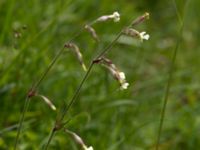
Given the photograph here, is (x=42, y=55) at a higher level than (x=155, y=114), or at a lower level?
higher

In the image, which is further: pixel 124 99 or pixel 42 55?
pixel 124 99

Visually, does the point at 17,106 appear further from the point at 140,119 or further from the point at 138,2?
the point at 138,2

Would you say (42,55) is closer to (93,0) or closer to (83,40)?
(83,40)

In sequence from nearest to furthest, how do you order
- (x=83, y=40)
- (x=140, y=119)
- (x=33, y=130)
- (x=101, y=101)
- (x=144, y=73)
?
1. (x=33, y=130)
2. (x=101, y=101)
3. (x=140, y=119)
4. (x=83, y=40)
5. (x=144, y=73)

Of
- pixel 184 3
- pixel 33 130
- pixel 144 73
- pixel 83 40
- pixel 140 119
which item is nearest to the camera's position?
pixel 184 3

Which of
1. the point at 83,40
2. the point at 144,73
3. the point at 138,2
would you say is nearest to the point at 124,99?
the point at 83,40

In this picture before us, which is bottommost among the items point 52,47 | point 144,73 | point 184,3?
point 144,73
